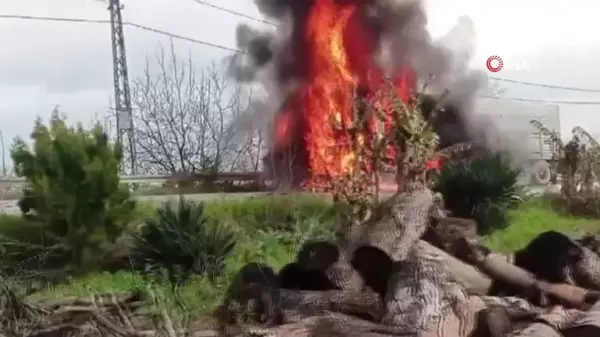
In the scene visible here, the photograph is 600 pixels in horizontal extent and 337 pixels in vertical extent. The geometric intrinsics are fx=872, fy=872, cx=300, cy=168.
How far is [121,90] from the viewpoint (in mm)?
2980

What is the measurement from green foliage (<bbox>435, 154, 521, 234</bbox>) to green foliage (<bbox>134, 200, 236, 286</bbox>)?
0.91 m

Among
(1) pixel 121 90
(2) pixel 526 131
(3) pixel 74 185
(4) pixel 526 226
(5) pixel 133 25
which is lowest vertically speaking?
(4) pixel 526 226

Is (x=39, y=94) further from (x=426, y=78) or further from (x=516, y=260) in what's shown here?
(x=516, y=260)

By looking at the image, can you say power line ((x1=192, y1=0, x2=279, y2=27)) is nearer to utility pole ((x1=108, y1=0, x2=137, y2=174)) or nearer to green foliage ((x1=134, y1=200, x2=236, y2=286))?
utility pole ((x1=108, y1=0, x2=137, y2=174))

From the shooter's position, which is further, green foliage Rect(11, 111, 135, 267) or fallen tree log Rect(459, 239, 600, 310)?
fallen tree log Rect(459, 239, 600, 310)

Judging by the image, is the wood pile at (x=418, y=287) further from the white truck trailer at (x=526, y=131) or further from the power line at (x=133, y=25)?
the power line at (x=133, y=25)

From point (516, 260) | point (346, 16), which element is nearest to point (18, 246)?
point (346, 16)

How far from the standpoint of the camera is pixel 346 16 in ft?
10.5

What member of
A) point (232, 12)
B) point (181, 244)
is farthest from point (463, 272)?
point (232, 12)

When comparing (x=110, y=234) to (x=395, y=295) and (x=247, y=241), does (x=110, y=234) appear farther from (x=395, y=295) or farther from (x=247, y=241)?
(x=395, y=295)

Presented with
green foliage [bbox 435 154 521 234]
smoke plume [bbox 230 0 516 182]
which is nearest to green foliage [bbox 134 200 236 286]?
smoke plume [bbox 230 0 516 182]

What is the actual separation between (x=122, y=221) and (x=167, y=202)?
0.16 meters

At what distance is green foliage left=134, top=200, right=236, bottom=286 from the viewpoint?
2904 millimetres

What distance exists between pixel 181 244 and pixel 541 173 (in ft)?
4.85
